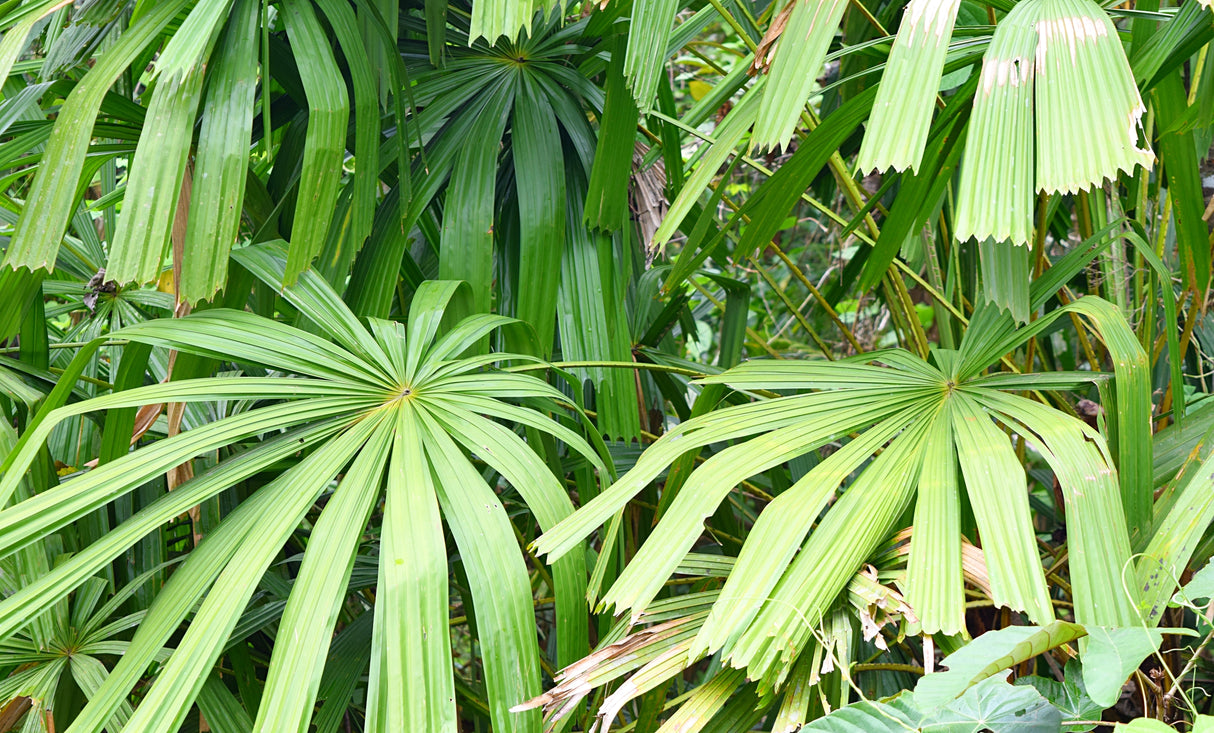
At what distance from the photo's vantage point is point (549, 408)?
840 mm

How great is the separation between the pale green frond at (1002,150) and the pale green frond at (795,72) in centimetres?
11

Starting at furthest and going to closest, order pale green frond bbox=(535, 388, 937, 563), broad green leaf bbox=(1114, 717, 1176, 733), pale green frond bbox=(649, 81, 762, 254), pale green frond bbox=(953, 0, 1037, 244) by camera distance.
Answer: pale green frond bbox=(649, 81, 762, 254) → pale green frond bbox=(535, 388, 937, 563) → pale green frond bbox=(953, 0, 1037, 244) → broad green leaf bbox=(1114, 717, 1176, 733)

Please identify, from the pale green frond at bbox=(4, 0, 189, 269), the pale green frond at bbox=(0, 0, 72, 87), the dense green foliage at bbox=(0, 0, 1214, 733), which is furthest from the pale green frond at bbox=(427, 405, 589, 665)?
the pale green frond at bbox=(0, 0, 72, 87)

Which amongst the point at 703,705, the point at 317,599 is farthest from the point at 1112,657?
the point at 317,599

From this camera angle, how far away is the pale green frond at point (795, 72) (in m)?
0.61

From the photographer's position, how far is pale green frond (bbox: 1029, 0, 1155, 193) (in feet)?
1.69

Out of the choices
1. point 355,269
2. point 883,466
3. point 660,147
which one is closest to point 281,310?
point 355,269

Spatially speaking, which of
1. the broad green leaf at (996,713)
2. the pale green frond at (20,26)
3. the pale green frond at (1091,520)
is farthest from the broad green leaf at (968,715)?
the pale green frond at (20,26)

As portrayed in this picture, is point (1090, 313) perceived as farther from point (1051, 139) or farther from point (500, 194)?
point (500, 194)

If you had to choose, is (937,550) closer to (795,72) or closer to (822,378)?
(822,378)

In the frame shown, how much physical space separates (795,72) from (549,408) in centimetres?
38

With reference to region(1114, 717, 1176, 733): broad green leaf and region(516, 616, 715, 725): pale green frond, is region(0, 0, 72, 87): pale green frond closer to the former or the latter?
region(516, 616, 715, 725): pale green frond

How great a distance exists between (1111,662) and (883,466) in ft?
0.76

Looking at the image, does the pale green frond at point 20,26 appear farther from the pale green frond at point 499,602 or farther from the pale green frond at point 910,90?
the pale green frond at point 910,90
